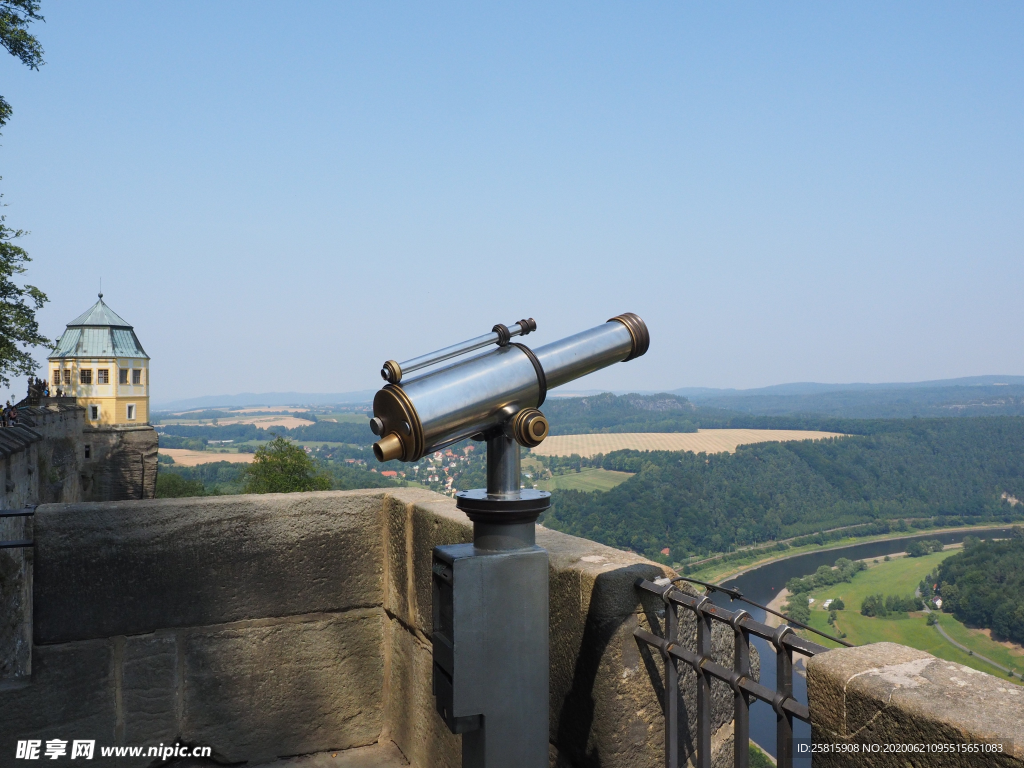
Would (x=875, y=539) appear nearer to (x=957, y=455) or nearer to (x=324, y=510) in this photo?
(x=957, y=455)

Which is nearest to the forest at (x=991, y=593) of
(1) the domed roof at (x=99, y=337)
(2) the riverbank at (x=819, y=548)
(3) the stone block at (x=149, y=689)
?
(2) the riverbank at (x=819, y=548)

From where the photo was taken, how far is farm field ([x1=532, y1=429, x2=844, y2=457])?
1373 inches

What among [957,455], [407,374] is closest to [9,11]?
[407,374]

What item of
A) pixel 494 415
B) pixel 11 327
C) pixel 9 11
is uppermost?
pixel 9 11

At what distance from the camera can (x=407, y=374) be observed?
1.72 m

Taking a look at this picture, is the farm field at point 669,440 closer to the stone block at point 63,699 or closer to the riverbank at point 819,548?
the riverbank at point 819,548

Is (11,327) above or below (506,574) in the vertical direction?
above

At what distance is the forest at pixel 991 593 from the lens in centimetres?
816

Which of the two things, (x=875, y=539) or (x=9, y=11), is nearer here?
(x=9, y=11)

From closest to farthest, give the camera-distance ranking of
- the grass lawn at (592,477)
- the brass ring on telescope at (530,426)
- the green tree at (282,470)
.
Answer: the brass ring on telescope at (530,426)
the grass lawn at (592,477)
the green tree at (282,470)

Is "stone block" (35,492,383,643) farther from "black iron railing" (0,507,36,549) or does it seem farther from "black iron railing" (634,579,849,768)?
"black iron railing" (634,579,849,768)

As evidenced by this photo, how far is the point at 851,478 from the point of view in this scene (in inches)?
1102

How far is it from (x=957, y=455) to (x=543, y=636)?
30.9 metres

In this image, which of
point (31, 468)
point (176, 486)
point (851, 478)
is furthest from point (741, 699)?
point (176, 486)
